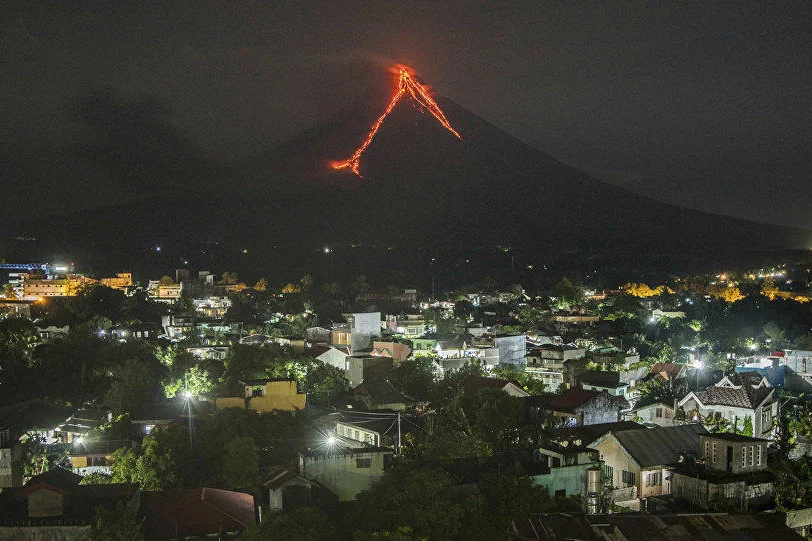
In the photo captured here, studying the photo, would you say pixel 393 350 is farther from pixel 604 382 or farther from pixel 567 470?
pixel 567 470

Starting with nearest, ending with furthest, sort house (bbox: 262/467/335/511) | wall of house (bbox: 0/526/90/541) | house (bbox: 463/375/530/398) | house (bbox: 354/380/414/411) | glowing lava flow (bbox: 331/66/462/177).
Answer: wall of house (bbox: 0/526/90/541) → house (bbox: 262/467/335/511) → house (bbox: 354/380/414/411) → house (bbox: 463/375/530/398) → glowing lava flow (bbox: 331/66/462/177)

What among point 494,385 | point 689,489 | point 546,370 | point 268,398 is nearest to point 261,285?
point 546,370

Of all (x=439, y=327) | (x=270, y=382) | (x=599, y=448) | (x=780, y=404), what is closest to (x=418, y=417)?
(x=270, y=382)

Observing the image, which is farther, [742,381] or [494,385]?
[494,385]

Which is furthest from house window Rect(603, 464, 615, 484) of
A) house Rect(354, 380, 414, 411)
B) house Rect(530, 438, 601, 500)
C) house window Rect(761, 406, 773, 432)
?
house Rect(354, 380, 414, 411)

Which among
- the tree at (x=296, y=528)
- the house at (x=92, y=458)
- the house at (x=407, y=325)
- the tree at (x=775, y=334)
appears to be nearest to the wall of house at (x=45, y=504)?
the tree at (x=296, y=528)

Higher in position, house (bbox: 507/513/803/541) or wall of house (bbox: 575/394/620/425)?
house (bbox: 507/513/803/541)

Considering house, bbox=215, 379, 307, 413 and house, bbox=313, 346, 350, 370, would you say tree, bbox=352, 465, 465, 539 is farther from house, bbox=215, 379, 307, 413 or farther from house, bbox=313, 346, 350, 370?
house, bbox=313, 346, 350, 370
